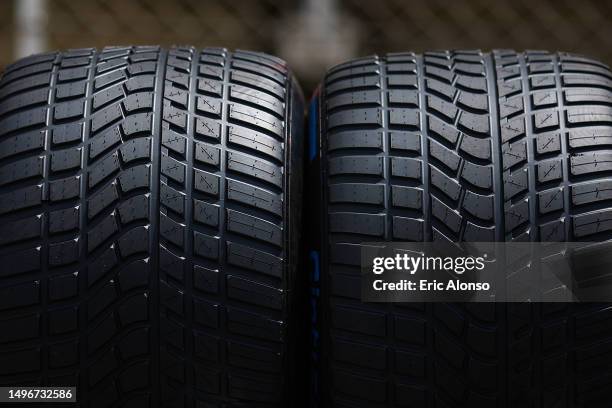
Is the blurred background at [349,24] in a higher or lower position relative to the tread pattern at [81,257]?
higher

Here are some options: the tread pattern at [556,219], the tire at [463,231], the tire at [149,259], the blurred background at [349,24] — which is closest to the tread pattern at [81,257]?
the tire at [149,259]

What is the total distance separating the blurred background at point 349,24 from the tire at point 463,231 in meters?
1.82

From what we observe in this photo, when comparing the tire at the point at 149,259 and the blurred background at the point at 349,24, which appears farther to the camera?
the blurred background at the point at 349,24

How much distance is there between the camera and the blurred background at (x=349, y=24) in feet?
7.73

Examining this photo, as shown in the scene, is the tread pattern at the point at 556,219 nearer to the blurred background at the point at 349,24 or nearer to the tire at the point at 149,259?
the tire at the point at 149,259

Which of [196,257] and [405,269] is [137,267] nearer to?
[196,257]

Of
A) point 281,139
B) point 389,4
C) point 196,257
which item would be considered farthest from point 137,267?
point 389,4

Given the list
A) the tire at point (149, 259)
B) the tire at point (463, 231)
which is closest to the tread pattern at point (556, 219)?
the tire at point (463, 231)

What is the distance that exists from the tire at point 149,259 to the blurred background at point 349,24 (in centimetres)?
183

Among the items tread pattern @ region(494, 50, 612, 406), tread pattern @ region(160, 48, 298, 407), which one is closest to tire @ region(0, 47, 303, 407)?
tread pattern @ region(160, 48, 298, 407)

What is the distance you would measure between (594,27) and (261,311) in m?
2.45

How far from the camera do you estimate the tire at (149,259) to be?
49 centimetres

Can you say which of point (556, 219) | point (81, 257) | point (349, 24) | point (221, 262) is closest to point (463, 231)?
point (556, 219)

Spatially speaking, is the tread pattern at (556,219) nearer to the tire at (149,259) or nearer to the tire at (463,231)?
the tire at (463,231)
